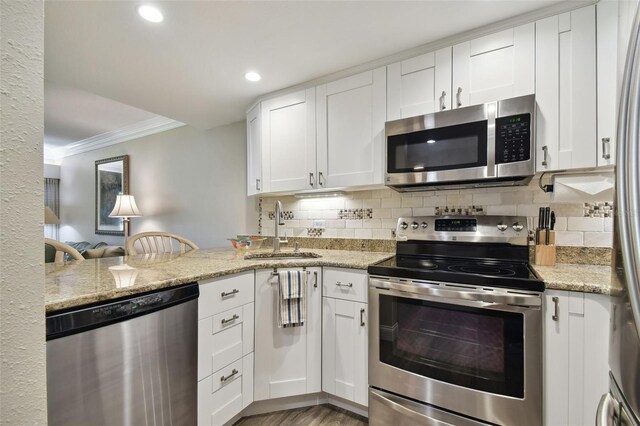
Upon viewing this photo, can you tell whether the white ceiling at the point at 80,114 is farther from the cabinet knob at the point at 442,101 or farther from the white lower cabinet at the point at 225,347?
the cabinet knob at the point at 442,101

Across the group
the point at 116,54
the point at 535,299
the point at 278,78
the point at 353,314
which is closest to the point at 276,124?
the point at 278,78

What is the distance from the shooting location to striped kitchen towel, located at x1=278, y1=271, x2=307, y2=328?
5.80 ft

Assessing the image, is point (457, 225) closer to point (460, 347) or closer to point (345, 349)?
point (460, 347)

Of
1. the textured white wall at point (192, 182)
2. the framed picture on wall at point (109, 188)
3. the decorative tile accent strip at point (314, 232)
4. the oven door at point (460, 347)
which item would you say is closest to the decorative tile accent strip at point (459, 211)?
the oven door at point (460, 347)

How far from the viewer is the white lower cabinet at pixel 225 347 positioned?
146 centimetres

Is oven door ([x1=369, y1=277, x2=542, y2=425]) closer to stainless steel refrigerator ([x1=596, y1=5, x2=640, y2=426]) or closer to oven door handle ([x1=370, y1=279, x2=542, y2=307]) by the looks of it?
oven door handle ([x1=370, y1=279, x2=542, y2=307])

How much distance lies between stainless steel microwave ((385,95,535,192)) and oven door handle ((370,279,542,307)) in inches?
25.2

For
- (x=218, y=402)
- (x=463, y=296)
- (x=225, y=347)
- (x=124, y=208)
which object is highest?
(x=124, y=208)

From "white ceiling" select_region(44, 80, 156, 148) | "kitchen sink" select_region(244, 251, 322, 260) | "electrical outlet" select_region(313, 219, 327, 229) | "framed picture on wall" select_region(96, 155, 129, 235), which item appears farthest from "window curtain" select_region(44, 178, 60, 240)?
"electrical outlet" select_region(313, 219, 327, 229)

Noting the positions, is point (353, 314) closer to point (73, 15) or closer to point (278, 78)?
point (278, 78)

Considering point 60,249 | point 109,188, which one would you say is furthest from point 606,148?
point 109,188

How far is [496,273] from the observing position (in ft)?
4.72

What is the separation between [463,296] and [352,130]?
1288mm

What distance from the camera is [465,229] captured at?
74.7 inches
